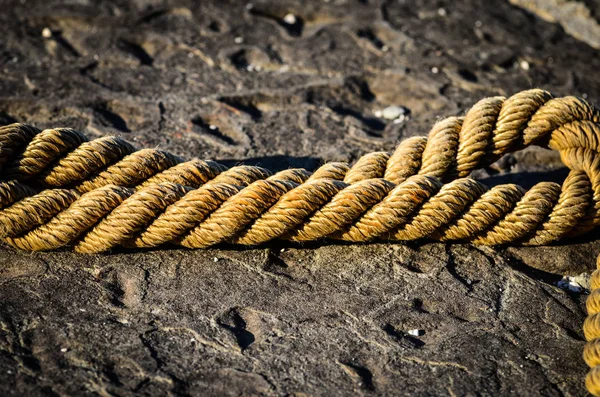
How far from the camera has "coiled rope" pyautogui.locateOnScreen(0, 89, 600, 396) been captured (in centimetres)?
240

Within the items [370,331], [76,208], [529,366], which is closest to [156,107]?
[76,208]

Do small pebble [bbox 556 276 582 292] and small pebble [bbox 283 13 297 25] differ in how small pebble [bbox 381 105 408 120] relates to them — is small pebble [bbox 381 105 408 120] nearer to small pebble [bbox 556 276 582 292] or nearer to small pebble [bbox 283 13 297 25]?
small pebble [bbox 283 13 297 25]

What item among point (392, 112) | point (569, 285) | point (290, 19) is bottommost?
point (569, 285)

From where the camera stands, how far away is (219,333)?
217 cm

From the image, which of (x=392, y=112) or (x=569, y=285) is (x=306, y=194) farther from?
(x=392, y=112)

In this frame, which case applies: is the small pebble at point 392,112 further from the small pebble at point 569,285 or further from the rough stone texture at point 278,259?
the small pebble at point 569,285

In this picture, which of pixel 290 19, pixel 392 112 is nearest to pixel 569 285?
pixel 392 112

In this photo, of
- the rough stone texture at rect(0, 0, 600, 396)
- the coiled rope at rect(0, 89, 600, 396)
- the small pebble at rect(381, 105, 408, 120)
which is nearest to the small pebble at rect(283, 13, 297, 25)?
the rough stone texture at rect(0, 0, 600, 396)

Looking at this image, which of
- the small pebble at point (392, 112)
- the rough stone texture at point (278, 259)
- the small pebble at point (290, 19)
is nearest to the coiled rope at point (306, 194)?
the rough stone texture at point (278, 259)

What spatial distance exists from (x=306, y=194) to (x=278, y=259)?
27 cm

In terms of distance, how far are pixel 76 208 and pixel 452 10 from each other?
2899mm

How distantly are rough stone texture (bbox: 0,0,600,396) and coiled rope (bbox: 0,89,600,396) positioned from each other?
0.34 feet

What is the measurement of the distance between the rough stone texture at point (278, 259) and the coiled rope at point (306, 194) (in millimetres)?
105

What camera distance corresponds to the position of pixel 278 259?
2.52m
